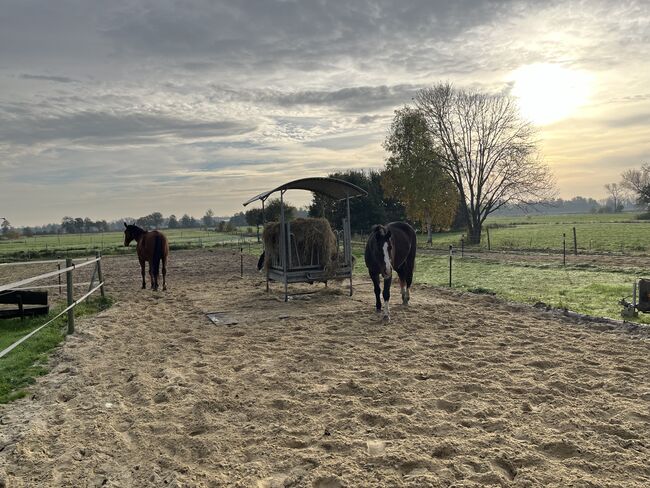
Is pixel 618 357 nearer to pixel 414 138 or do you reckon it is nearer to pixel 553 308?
pixel 553 308

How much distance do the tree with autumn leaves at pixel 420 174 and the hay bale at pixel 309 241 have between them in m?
22.6

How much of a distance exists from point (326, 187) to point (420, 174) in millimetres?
22526

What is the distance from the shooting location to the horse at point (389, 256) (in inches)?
332

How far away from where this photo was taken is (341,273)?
10.9 metres

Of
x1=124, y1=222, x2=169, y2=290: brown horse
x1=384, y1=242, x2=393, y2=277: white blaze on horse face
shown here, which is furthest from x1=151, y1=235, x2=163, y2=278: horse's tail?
x1=384, y1=242, x2=393, y2=277: white blaze on horse face

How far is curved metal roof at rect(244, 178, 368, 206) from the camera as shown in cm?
1057

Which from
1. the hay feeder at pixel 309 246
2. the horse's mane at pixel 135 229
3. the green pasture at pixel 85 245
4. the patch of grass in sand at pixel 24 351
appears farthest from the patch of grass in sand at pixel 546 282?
the green pasture at pixel 85 245

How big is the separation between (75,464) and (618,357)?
5820 mm

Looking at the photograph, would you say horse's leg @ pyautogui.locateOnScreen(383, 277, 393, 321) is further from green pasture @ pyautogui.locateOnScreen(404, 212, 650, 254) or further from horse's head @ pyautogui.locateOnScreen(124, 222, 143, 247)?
green pasture @ pyautogui.locateOnScreen(404, 212, 650, 254)

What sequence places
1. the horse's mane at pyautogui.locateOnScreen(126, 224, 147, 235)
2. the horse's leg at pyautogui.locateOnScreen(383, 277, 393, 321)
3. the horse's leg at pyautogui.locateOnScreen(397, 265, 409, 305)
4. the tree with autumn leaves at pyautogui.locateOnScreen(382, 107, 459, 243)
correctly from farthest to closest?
the tree with autumn leaves at pyautogui.locateOnScreen(382, 107, 459, 243) → the horse's mane at pyautogui.locateOnScreen(126, 224, 147, 235) → the horse's leg at pyautogui.locateOnScreen(397, 265, 409, 305) → the horse's leg at pyautogui.locateOnScreen(383, 277, 393, 321)

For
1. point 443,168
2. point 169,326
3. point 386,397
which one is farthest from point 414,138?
point 386,397

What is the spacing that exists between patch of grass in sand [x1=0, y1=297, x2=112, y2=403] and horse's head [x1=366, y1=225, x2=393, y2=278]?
5554 mm

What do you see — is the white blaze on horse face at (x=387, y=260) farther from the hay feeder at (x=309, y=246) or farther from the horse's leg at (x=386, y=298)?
the hay feeder at (x=309, y=246)

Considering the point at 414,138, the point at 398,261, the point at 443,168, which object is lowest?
the point at 398,261
